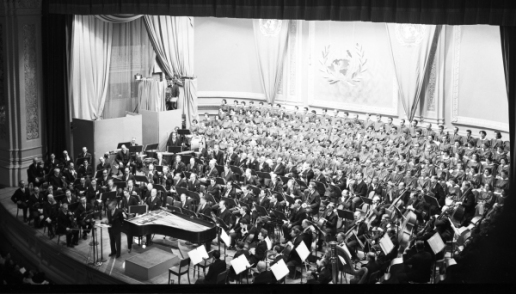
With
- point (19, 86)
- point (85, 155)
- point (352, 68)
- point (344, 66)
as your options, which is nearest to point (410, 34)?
point (352, 68)

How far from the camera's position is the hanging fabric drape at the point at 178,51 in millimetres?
24500

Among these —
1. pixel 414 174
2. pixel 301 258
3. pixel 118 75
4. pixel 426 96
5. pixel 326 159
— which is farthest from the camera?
pixel 118 75

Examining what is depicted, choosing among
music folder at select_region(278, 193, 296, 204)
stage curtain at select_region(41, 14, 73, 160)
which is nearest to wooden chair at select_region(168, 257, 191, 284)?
music folder at select_region(278, 193, 296, 204)

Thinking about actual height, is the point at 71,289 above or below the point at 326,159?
below

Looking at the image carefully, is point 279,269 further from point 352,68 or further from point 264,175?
point 352,68

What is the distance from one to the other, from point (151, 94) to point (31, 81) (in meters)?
4.95

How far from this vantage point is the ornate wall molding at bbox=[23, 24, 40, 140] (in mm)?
19641

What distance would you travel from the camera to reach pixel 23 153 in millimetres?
19844

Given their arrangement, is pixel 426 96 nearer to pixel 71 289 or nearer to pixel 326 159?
pixel 326 159

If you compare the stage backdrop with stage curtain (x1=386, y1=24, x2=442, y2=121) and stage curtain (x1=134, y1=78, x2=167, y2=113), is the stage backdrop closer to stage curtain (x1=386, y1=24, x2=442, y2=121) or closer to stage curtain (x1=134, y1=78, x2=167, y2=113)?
stage curtain (x1=386, y1=24, x2=442, y2=121)

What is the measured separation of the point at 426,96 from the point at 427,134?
225 centimetres

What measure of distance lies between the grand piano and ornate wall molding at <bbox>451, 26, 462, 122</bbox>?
398 inches

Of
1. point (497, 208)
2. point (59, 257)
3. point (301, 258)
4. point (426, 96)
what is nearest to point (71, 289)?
point (59, 257)

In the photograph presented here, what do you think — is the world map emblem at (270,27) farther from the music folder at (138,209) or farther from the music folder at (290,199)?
the music folder at (138,209)
